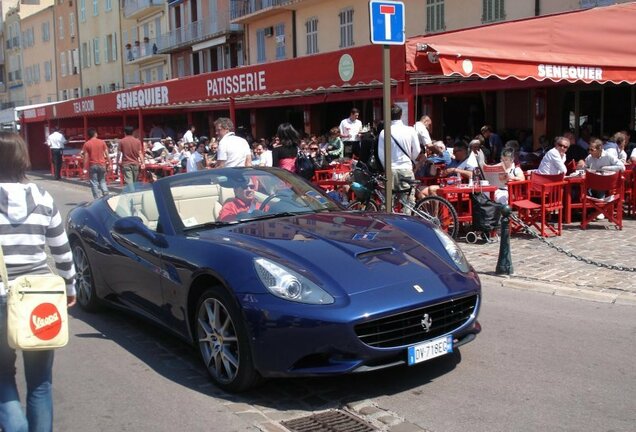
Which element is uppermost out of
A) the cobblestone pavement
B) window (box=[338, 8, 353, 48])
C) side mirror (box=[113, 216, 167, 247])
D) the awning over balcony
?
window (box=[338, 8, 353, 48])

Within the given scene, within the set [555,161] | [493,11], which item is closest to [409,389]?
[555,161]

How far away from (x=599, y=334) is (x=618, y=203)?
5519 mm

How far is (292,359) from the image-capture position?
13.5 ft

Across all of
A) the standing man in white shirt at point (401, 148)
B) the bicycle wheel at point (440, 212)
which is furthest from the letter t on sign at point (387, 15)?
the bicycle wheel at point (440, 212)

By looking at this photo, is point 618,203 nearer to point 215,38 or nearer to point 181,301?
point 181,301

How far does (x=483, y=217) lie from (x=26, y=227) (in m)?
7.46

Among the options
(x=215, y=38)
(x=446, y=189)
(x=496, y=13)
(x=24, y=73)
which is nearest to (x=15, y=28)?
(x=24, y=73)

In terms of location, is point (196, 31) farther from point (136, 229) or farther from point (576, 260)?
point (136, 229)

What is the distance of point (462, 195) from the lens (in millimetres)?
10367

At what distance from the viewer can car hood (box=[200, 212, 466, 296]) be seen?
431 centimetres

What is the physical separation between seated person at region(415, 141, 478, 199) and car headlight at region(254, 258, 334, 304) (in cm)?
640

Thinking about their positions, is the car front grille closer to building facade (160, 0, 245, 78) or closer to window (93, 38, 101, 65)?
building facade (160, 0, 245, 78)

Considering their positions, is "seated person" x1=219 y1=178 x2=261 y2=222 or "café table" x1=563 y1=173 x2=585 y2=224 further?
"café table" x1=563 y1=173 x2=585 y2=224

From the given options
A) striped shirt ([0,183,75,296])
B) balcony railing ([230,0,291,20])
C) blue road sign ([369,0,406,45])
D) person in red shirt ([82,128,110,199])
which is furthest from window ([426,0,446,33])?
striped shirt ([0,183,75,296])
